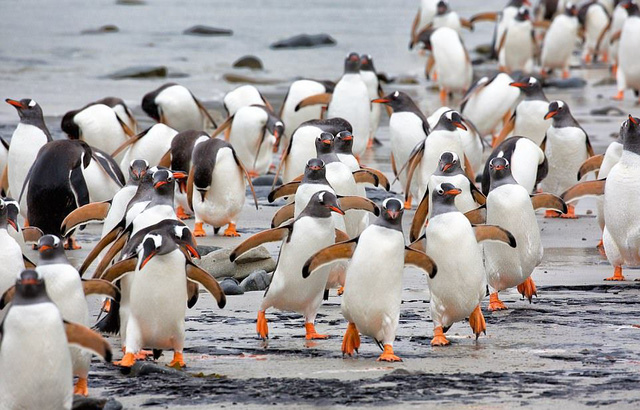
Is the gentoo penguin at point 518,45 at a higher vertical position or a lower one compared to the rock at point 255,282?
higher

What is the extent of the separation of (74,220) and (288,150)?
2.73 metres

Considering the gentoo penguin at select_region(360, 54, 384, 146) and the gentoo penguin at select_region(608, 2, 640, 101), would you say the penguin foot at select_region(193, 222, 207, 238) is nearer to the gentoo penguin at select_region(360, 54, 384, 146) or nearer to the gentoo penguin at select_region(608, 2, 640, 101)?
the gentoo penguin at select_region(360, 54, 384, 146)

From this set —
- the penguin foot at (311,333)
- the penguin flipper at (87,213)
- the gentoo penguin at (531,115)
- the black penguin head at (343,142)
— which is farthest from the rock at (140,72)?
the penguin foot at (311,333)

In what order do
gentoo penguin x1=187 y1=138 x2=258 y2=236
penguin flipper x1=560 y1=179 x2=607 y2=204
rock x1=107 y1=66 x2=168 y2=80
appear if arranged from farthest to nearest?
rock x1=107 y1=66 x2=168 y2=80 → gentoo penguin x1=187 y1=138 x2=258 y2=236 → penguin flipper x1=560 y1=179 x2=607 y2=204

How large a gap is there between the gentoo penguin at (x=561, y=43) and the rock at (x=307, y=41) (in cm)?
545

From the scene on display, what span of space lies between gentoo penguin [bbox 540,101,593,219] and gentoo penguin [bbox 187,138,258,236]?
2.71 meters

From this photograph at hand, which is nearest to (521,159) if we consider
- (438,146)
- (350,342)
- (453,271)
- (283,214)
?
(438,146)

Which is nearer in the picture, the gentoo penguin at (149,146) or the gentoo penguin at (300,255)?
the gentoo penguin at (300,255)

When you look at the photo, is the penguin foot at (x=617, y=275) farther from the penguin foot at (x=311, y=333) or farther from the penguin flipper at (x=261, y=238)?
the penguin flipper at (x=261, y=238)

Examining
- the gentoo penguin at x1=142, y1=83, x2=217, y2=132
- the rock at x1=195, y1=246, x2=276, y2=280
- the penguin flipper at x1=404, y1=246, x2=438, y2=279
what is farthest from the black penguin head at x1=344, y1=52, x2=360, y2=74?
the penguin flipper at x1=404, y1=246, x2=438, y2=279

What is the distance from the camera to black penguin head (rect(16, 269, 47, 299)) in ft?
15.0

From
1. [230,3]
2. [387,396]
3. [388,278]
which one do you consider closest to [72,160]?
[388,278]

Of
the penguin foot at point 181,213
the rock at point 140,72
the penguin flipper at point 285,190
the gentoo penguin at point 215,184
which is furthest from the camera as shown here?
the rock at point 140,72

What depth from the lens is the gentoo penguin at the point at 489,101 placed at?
519 inches
